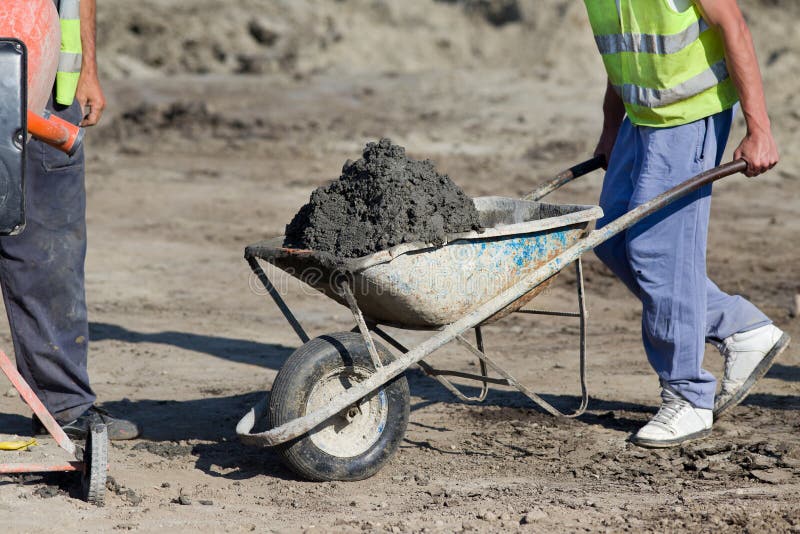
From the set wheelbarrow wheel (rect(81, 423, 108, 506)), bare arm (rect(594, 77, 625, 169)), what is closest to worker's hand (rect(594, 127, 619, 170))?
bare arm (rect(594, 77, 625, 169))

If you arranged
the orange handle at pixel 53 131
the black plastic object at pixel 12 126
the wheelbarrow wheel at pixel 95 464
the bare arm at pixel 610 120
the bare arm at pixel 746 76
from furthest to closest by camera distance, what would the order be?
1. the bare arm at pixel 610 120
2. the bare arm at pixel 746 76
3. the wheelbarrow wheel at pixel 95 464
4. the orange handle at pixel 53 131
5. the black plastic object at pixel 12 126

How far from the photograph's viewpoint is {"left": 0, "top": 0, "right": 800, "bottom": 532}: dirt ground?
3.60 metres

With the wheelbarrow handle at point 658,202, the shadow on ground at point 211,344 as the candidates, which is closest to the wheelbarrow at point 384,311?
the wheelbarrow handle at point 658,202

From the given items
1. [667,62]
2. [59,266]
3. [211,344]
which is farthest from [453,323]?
[211,344]

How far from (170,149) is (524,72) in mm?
5477

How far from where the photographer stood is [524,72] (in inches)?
600

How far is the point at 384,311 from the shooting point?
12.6 ft

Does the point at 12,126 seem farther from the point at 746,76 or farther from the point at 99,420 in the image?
the point at 746,76

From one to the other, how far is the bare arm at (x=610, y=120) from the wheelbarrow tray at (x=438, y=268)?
2.39 feet

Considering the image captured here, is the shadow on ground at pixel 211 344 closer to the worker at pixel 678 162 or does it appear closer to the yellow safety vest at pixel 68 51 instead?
the yellow safety vest at pixel 68 51

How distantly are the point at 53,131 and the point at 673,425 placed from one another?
2627 mm

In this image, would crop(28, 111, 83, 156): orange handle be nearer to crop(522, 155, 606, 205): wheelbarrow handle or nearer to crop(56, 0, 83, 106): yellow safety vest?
crop(56, 0, 83, 106): yellow safety vest

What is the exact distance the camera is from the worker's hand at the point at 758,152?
3.86 metres

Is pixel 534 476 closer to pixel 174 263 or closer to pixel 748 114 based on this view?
pixel 748 114
